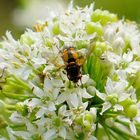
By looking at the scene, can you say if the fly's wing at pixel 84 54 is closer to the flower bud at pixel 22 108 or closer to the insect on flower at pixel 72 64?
the insect on flower at pixel 72 64

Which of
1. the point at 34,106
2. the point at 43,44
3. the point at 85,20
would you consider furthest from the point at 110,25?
the point at 34,106

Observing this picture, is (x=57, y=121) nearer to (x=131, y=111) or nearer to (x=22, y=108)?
(x=22, y=108)

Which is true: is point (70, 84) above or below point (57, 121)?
above

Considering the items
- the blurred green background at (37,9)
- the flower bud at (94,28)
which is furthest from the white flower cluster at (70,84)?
the blurred green background at (37,9)

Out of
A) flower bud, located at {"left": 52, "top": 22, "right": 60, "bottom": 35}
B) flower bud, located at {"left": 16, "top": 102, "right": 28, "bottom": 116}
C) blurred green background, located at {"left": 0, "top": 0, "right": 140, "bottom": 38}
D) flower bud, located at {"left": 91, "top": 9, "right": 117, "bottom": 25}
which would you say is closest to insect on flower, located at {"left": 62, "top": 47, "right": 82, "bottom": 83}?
flower bud, located at {"left": 16, "top": 102, "right": 28, "bottom": 116}

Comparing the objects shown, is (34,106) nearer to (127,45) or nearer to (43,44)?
(43,44)

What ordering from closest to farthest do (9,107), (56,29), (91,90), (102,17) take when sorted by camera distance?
(91,90) < (9,107) < (56,29) < (102,17)

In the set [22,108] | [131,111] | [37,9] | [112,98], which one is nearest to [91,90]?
[112,98]
